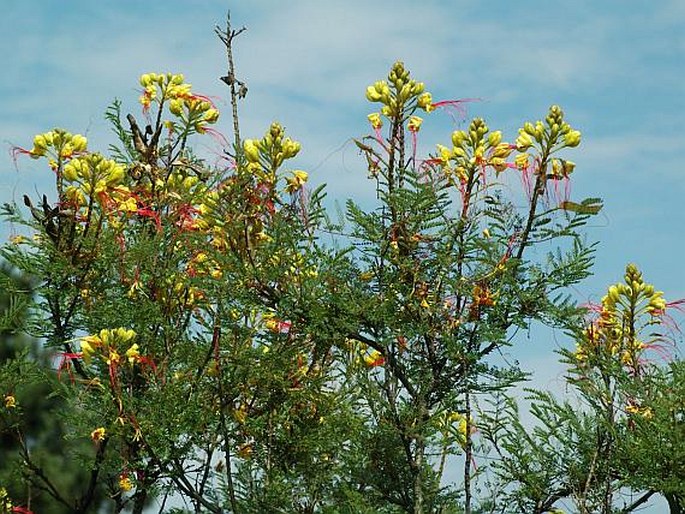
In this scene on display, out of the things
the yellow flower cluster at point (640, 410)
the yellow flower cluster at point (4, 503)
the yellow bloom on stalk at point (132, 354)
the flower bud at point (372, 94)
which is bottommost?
the yellow flower cluster at point (4, 503)

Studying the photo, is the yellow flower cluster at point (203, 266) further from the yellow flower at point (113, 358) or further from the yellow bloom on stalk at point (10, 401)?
the yellow bloom on stalk at point (10, 401)

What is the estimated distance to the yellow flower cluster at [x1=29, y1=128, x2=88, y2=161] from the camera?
19.8 feet

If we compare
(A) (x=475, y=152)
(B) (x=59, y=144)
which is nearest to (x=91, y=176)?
(B) (x=59, y=144)

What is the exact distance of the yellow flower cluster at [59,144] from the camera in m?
6.04

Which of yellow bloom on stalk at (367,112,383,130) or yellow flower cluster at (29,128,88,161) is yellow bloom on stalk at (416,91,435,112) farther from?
yellow flower cluster at (29,128,88,161)

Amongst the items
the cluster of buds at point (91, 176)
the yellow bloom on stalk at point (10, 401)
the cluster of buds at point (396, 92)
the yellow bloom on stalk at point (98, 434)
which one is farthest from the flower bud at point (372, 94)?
the yellow bloom on stalk at point (10, 401)

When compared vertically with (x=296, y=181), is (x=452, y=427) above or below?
below

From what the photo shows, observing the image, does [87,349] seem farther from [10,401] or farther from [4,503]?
[4,503]

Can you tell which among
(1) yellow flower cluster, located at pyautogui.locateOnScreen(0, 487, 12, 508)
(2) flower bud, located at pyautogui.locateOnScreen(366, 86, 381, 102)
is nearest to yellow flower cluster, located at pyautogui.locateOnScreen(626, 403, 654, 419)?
(2) flower bud, located at pyautogui.locateOnScreen(366, 86, 381, 102)

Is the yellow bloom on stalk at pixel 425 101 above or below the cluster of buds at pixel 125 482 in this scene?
above

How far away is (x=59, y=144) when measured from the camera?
6039 millimetres

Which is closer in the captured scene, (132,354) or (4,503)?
(132,354)

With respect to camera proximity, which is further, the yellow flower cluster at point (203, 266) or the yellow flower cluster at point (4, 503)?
the yellow flower cluster at point (4, 503)

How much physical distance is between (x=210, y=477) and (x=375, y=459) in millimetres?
838
